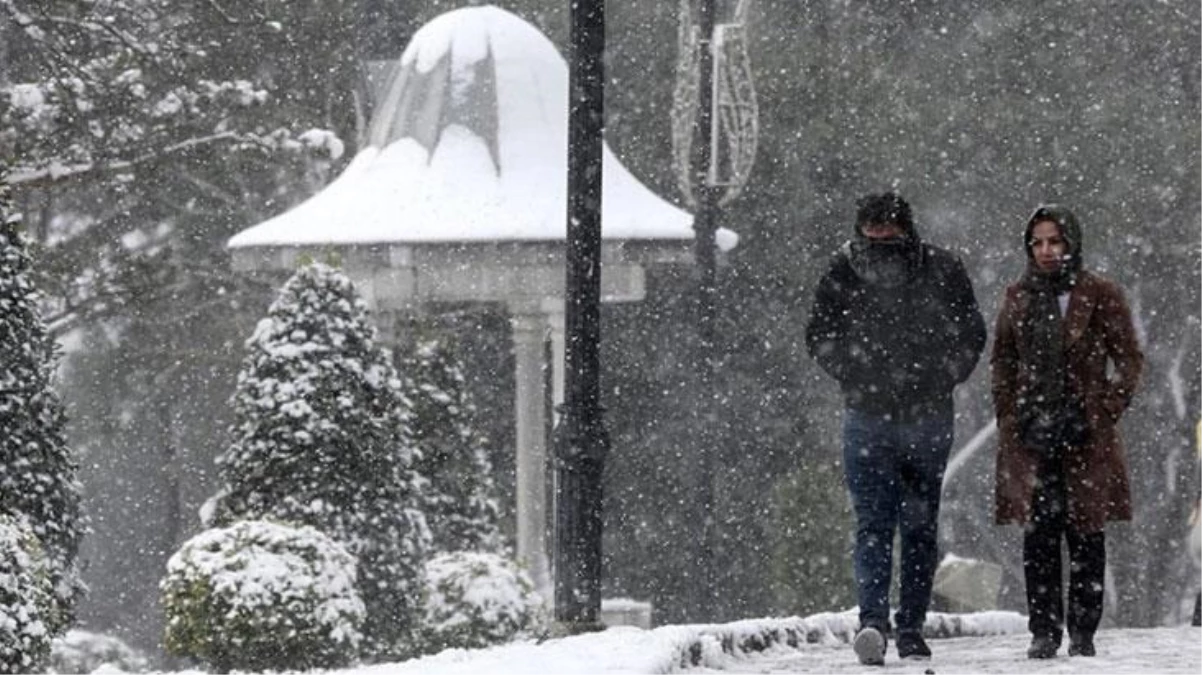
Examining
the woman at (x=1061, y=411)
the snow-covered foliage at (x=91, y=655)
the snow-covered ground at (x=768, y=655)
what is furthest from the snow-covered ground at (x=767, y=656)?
the snow-covered foliage at (x=91, y=655)

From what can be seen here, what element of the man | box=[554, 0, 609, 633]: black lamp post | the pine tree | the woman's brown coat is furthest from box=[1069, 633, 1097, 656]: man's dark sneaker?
the pine tree

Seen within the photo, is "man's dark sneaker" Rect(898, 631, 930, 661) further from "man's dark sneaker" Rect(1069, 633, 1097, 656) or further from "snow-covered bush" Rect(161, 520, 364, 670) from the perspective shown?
"snow-covered bush" Rect(161, 520, 364, 670)

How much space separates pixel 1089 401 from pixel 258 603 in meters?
5.56

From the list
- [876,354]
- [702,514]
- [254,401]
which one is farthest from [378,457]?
[876,354]

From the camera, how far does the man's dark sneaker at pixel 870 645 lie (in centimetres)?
961

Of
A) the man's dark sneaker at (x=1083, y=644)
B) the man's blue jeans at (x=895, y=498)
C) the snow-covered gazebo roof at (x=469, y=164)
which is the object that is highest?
the snow-covered gazebo roof at (x=469, y=164)

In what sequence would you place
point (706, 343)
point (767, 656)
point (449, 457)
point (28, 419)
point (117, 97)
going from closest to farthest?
point (767, 656)
point (28, 419)
point (449, 457)
point (706, 343)
point (117, 97)

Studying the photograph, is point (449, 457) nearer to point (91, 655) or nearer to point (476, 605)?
point (476, 605)

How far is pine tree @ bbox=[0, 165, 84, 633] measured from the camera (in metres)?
12.7

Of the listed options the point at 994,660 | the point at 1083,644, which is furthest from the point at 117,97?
the point at 1083,644

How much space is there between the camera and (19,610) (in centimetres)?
1068

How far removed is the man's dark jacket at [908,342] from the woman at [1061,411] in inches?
9.4

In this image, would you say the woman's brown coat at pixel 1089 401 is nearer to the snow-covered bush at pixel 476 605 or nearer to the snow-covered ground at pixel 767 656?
the snow-covered ground at pixel 767 656

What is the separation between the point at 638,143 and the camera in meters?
34.1
